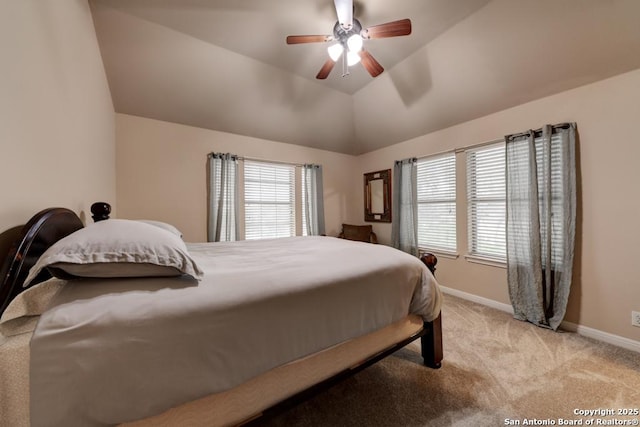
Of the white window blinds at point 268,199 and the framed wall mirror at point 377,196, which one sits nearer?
the white window blinds at point 268,199

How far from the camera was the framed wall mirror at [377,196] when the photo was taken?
14.3 ft

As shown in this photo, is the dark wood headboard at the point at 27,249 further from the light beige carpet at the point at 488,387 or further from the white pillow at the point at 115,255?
the light beige carpet at the point at 488,387

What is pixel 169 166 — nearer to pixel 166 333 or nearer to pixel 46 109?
pixel 46 109

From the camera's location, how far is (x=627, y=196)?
2.06m

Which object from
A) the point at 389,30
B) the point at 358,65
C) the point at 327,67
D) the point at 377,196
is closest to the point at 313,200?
the point at 377,196

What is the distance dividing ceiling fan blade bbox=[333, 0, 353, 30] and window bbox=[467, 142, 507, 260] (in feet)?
7.34

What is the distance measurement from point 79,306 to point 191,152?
3.08 m

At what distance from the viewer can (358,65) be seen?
10.2 ft

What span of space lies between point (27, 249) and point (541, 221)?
371cm

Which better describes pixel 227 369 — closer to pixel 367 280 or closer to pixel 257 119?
pixel 367 280

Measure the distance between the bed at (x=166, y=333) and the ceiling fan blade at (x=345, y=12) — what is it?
1.98 m


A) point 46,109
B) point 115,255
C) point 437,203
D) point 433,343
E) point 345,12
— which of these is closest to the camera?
point 115,255

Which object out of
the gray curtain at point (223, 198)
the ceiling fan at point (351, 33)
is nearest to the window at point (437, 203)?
the ceiling fan at point (351, 33)

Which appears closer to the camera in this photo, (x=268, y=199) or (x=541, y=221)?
(x=541, y=221)
